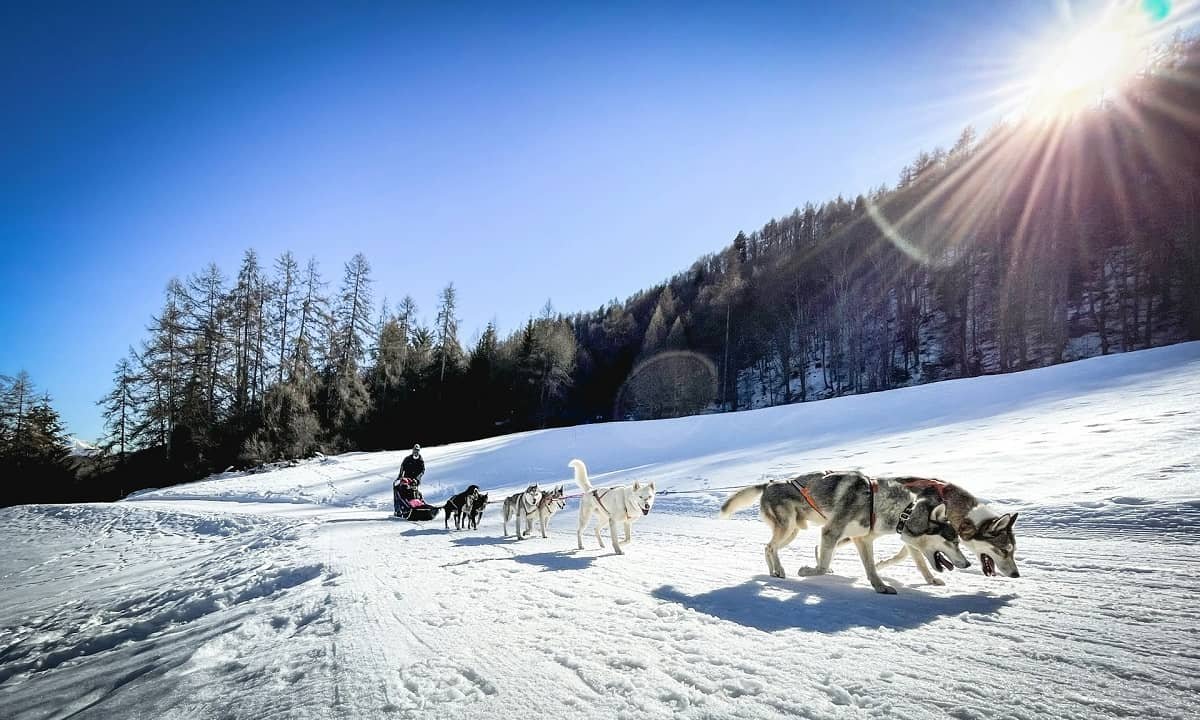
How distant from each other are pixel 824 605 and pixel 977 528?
5.47 ft

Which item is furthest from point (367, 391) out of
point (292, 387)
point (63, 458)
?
point (63, 458)

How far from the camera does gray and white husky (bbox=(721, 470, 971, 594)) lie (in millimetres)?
4242

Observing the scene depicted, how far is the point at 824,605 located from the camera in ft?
12.7

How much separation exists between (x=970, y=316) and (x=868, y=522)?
48.3m

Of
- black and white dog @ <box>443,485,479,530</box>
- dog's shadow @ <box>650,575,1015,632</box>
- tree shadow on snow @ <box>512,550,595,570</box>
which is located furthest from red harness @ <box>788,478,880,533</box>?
black and white dog @ <box>443,485,479,530</box>

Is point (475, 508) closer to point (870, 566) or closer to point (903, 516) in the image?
point (870, 566)

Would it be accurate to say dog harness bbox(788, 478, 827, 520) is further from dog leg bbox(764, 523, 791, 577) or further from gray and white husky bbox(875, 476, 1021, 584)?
gray and white husky bbox(875, 476, 1021, 584)

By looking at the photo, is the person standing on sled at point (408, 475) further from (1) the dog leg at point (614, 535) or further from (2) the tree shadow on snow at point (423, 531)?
(1) the dog leg at point (614, 535)

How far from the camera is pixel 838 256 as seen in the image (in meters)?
49.0

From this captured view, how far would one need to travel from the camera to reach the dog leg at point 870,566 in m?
4.18

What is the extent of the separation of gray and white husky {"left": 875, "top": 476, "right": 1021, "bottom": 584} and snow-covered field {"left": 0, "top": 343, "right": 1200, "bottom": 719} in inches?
8.6

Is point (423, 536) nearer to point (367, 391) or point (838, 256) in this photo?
point (367, 391)

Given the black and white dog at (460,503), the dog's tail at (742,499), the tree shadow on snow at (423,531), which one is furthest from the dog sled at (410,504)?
the dog's tail at (742,499)

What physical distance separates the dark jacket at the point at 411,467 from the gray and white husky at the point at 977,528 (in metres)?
12.8
